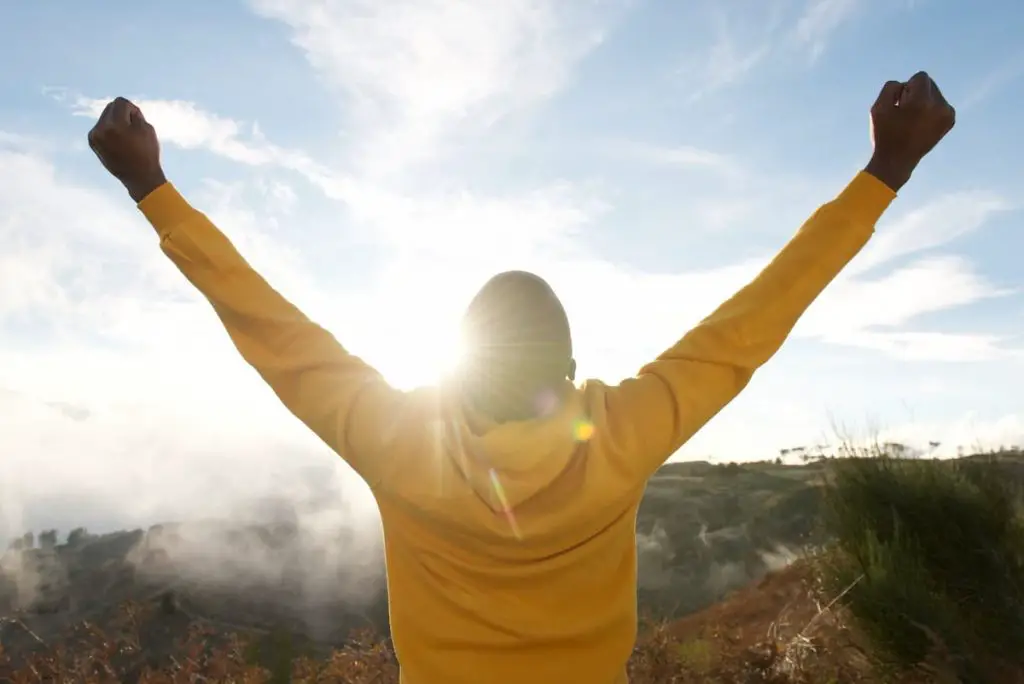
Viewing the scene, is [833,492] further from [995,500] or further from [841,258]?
[841,258]

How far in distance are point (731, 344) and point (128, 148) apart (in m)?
1.28

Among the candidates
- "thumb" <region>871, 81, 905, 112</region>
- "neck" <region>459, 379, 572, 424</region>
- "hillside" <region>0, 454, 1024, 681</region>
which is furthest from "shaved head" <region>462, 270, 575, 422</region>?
"hillside" <region>0, 454, 1024, 681</region>

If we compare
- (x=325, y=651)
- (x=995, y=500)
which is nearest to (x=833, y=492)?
(x=995, y=500)

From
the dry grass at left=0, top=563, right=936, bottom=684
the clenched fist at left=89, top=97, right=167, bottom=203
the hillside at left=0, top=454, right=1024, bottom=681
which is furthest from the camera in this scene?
the hillside at left=0, top=454, right=1024, bottom=681

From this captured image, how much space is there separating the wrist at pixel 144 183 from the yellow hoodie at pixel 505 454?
3 centimetres

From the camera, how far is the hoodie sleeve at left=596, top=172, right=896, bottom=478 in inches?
62.4

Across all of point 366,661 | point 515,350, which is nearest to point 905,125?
point 515,350

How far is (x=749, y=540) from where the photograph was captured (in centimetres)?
1638

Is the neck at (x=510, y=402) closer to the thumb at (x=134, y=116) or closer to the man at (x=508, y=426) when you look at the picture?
the man at (x=508, y=426)

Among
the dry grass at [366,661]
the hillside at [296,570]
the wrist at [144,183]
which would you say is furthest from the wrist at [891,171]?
the hillside at [296,570]

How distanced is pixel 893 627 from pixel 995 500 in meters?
1.60

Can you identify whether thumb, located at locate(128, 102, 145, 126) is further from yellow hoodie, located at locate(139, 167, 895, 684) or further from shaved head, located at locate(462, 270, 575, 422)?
shaved head, located at locate(462, 270, 575, 422)

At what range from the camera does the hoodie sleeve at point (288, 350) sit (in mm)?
1572

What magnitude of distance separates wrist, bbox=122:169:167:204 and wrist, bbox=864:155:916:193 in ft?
4.87
